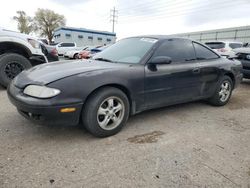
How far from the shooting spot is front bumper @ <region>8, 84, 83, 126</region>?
7.43 ft

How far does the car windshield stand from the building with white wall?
120 feet

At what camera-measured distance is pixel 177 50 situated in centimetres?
357

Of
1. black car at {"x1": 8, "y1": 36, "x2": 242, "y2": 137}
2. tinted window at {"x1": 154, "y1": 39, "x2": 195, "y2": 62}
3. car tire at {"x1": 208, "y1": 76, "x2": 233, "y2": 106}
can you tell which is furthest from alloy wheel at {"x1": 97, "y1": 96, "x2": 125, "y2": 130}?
car tire at {"x1": 208, "y1": 76, "x2": 233, "y2": 106}

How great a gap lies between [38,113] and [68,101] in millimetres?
353

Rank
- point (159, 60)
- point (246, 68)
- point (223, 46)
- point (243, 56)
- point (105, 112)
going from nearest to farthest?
point (105, 112), point (159, 60), point (246, 68), point (243, 56), point (223, 46)

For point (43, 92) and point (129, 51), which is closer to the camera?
point (43, 92)

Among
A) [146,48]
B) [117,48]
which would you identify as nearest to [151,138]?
[146,48]

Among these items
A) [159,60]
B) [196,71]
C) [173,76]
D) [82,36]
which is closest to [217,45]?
[196,71]

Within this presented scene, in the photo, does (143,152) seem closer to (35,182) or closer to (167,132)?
(167,132)

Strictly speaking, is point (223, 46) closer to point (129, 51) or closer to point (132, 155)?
point (129, 51)

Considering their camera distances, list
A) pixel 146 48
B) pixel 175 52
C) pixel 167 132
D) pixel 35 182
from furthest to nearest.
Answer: pixel 175 52 < pixel 146 48 < pixel 167 132 < pixel 35 182

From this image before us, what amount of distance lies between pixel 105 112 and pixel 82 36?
38908 millimetres

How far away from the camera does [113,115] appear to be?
9.14 ft

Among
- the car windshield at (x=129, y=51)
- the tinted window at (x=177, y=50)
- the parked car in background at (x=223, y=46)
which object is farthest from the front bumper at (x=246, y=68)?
the car windshield at (x=129, y=51)
